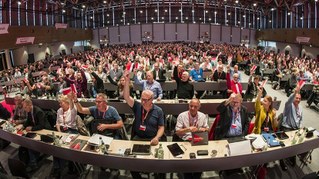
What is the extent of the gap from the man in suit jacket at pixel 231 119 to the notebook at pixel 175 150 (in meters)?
0.95

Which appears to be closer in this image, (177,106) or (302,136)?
(302,136)

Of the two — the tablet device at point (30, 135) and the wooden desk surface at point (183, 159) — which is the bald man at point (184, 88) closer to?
the wooden desk surface at point (183, 159)

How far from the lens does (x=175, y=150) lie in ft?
13.5

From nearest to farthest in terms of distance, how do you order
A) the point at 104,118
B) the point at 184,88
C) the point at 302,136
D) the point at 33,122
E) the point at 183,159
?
the point at 183,159
the point at 302,136
the point at 104,118
the point at 33,122
the point at 184,88

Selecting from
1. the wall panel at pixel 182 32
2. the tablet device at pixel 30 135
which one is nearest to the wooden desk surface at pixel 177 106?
the tablet device at pixel 30 135

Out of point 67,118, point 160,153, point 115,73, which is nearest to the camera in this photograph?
point 160,153

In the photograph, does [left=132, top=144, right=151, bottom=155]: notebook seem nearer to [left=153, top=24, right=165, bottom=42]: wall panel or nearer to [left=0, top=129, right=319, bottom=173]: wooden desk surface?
[left=0, top=129, right=319, bottom=173]: wooden desk surface

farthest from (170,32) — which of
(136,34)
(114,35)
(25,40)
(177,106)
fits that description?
(177,106)

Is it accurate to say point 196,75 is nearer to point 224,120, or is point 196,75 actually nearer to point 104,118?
point 224,120

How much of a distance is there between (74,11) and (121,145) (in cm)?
3566

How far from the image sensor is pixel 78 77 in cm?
850

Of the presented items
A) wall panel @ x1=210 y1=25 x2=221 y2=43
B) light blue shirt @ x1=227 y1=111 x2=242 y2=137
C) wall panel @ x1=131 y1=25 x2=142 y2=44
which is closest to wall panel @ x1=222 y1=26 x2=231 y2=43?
wall panel @ x1=210 y1=25 x2=221 y2=43

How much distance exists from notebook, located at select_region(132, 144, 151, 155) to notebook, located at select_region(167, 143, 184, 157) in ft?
1.06

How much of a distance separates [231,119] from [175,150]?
125 centimetres
